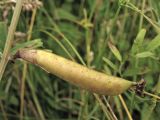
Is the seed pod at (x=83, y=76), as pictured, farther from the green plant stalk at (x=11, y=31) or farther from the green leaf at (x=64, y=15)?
the green leaf at (x=64, y=15)

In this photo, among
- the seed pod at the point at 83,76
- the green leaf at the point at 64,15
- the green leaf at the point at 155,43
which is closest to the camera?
the seed pod at the point at 83,76

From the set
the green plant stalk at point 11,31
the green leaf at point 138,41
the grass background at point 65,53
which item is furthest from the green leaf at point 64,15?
the green plant stalk at point 11,31

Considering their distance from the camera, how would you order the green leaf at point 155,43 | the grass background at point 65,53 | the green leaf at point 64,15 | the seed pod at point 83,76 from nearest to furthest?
the seed pod at point 83,76 < the green leaf at point 155,43 < the grass background at point 65,53 < the green leaf at point 64,15

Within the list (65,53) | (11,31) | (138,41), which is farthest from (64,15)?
(11,31)

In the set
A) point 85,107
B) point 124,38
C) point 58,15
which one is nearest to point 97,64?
point 85,107

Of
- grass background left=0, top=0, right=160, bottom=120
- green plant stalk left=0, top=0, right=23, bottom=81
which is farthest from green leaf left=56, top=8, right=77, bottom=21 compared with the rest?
green plant stalk left=0, top=0, right=23, bottom=81

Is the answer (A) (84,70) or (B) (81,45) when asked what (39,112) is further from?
(A) (84,70)

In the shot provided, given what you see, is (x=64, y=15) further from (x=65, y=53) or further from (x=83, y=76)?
(x=83, y=76)

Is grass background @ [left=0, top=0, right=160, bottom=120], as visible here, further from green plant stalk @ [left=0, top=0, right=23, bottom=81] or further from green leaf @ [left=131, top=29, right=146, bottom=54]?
green plant stalk @ [left=0, top=0, right=23, bottom=81]

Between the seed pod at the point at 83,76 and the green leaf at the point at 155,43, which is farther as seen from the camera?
the green leaf at the point at 155,43

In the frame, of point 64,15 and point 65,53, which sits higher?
point 64,15
